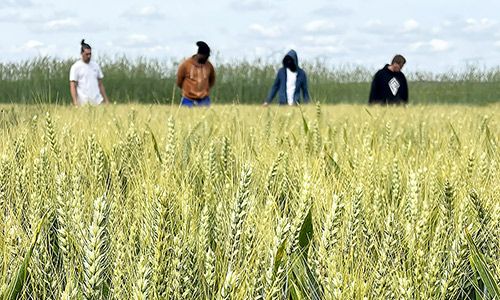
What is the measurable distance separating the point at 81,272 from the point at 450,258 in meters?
0.57

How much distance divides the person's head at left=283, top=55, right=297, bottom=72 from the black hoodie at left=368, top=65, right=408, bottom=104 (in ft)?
3.27

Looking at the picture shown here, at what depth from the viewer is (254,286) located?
87cm

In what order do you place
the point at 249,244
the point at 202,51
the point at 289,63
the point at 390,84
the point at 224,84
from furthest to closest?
1. the point at 224,84
2. the point at 289,63
3. the point at 390,84
4. the point at 202,51
5. the point at 249,244

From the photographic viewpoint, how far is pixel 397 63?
806cm

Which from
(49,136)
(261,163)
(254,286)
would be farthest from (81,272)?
(49,136)

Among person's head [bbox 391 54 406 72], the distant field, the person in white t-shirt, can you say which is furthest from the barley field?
the distant field

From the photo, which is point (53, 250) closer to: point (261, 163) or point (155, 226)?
point (155, 226)

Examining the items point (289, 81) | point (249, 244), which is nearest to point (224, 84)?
point (289, 81)

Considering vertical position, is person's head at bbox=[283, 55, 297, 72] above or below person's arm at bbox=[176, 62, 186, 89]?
above

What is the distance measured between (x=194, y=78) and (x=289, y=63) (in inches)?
54.1

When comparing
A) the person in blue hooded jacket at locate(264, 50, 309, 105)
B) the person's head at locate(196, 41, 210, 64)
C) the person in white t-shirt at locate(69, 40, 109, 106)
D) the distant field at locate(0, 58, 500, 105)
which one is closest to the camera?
the person in white t-shirt at locate(69, 40, 109, 106)

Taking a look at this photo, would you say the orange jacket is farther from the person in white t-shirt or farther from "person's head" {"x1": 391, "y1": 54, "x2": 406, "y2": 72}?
"person's head" {"x1": 391, "y1": 54, "x2": 406, "y2": 72}

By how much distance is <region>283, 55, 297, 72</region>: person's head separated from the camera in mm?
8250

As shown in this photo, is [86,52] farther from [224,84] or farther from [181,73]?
[224,84]
